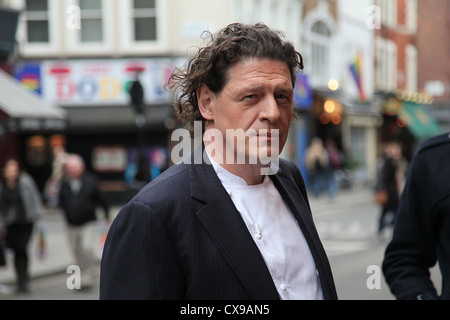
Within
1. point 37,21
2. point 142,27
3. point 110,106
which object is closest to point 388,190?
point 110,106

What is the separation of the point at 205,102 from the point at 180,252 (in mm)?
491

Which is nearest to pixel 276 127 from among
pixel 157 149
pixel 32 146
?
pixel 157 149

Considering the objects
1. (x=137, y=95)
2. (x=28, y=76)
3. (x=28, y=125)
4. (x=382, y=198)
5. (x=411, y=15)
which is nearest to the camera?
(x=137, y=95)

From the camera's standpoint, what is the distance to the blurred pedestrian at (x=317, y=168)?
22.4 m

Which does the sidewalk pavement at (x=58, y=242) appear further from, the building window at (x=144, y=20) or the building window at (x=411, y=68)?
the building window at (x=411, y=68)

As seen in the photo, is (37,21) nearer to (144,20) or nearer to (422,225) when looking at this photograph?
(144,20)

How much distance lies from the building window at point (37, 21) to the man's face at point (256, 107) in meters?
20.2

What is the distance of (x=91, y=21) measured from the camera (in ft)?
68.7

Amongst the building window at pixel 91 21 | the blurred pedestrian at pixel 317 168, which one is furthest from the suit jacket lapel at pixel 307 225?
the blurred pedestrian at pixel 317 168

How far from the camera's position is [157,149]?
2067cm

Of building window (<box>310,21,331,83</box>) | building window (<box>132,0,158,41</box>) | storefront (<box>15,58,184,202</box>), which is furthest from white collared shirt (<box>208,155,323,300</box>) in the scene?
building window (<box>310,21,331,83</box>)

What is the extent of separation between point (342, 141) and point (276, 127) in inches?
1141
